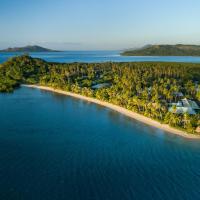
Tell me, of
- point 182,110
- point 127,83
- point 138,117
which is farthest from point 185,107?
point 127,83

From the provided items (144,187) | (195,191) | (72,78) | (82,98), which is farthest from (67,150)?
(72,78)

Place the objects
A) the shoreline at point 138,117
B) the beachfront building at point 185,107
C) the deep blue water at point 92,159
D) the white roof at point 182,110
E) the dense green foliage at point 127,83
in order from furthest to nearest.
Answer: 1. the dense green foliage at point 127,83
2. the beachfront building at point 185,107
3. the white roof at point 182,110
4. the shoreline at point 138,117
5. the deep blue water at point 92,159

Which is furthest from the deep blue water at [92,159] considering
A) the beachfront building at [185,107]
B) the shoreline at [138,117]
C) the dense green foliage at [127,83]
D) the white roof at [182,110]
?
the beachfront building at [185,107]

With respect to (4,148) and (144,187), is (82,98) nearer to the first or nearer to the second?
(4,148)

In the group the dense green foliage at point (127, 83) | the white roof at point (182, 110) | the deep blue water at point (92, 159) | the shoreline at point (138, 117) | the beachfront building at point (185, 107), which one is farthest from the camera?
the dense green foliage at point (127, 83)

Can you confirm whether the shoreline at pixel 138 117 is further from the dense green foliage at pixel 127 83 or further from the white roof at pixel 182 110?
the white roof at pixel 182 110

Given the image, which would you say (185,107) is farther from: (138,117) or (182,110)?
(138,117)
